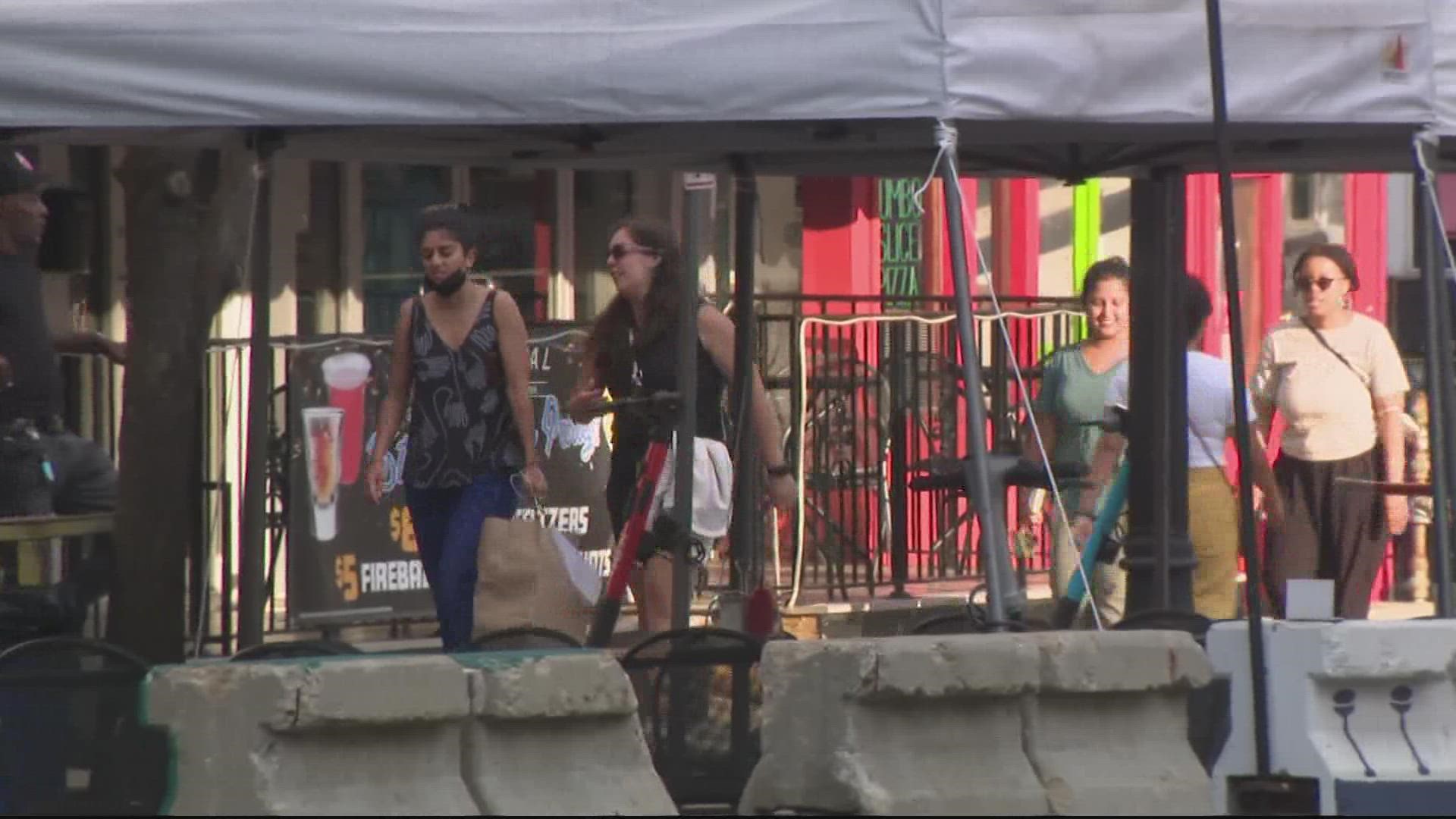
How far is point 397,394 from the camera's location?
34.9 feet

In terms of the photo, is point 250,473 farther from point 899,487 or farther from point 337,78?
point 899,487

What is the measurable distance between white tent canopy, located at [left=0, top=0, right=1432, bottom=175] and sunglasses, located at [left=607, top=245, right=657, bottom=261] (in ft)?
6.25

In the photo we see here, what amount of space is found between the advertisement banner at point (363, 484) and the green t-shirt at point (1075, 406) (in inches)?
102

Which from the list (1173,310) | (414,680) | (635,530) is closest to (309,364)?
(635,530)

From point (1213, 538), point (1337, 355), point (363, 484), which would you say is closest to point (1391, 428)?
point (1337, 355)

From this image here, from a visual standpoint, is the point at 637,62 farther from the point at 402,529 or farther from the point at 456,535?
the point at 402,529

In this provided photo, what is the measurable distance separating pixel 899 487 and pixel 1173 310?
14.1ft

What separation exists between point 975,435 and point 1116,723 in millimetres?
1176

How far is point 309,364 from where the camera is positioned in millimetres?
13633

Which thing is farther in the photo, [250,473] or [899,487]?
[899,487]

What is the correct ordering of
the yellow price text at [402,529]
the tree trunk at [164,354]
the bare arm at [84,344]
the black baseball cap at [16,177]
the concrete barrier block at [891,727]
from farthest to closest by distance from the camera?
1. the yellow price text at [402,529]
2. the tree trunk at [164,354]
3. the bare arm at [84,344]
4. the black baseball cap at [16,177]
5. the concrete barrier block at [891,727]

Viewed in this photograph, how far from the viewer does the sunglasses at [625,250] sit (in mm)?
11422

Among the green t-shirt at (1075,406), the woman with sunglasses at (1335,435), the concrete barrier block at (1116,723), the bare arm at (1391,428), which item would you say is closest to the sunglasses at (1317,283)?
the woman with sunglasses at (1335,435)

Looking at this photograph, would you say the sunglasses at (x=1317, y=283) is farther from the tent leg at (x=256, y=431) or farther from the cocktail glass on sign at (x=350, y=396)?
the tent leg at (x=256, y=431)
